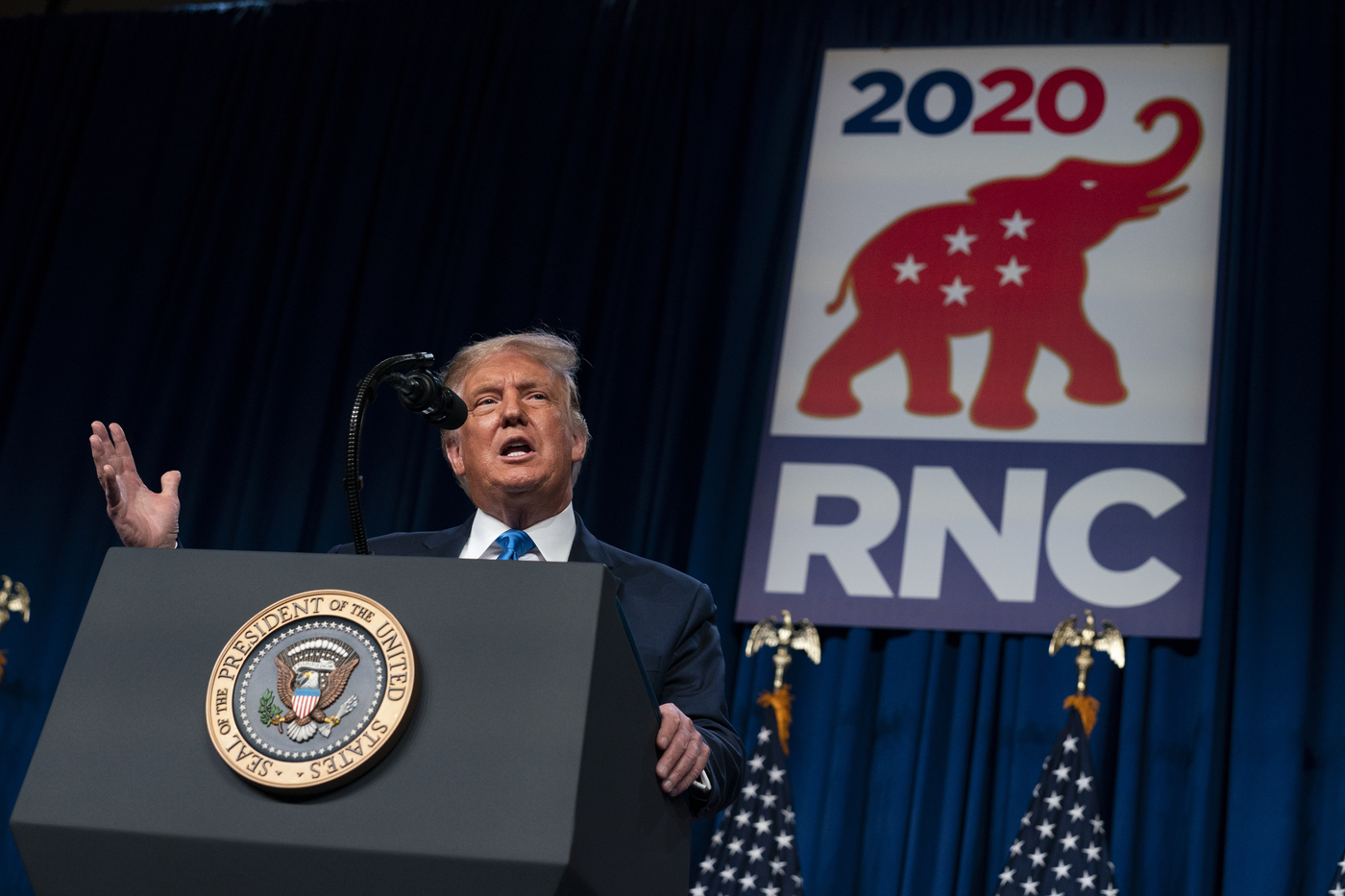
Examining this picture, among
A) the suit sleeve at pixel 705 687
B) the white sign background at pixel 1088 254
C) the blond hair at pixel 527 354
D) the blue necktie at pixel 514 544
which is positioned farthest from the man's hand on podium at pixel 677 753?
the white sign background at pixel 1088 254

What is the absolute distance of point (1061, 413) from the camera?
439 centimetres

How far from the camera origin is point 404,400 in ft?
5.31

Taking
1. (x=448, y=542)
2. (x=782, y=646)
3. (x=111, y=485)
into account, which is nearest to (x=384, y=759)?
(x=111, y=485)

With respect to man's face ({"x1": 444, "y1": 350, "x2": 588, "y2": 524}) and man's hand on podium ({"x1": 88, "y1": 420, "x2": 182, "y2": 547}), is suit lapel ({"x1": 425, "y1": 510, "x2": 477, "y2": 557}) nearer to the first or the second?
man's face ({"x1": 444, "y1": 350, "x2": 588, "y2": 524})

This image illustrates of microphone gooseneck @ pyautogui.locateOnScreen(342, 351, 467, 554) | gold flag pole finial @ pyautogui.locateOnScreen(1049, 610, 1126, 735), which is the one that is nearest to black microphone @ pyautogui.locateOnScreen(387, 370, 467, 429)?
microphone gooseneck @ pyautogui.locateOnScreen(342, 351, 467, 554)

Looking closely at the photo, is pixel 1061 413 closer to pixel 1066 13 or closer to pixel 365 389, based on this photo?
pixel 1066 13

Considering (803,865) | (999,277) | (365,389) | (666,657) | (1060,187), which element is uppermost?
(1060,187)

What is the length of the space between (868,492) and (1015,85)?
5.03ft

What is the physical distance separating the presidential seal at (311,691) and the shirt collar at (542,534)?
2.71ft

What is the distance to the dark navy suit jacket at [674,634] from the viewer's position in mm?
1890

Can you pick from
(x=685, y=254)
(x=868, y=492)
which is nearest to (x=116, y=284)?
(x=685, y=254)

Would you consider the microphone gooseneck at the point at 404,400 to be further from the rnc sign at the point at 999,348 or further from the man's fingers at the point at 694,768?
the rnc sign at the point at 999,348

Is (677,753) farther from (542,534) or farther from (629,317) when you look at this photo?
(629,317)

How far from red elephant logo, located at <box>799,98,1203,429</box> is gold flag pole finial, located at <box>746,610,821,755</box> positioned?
2.41 ft
